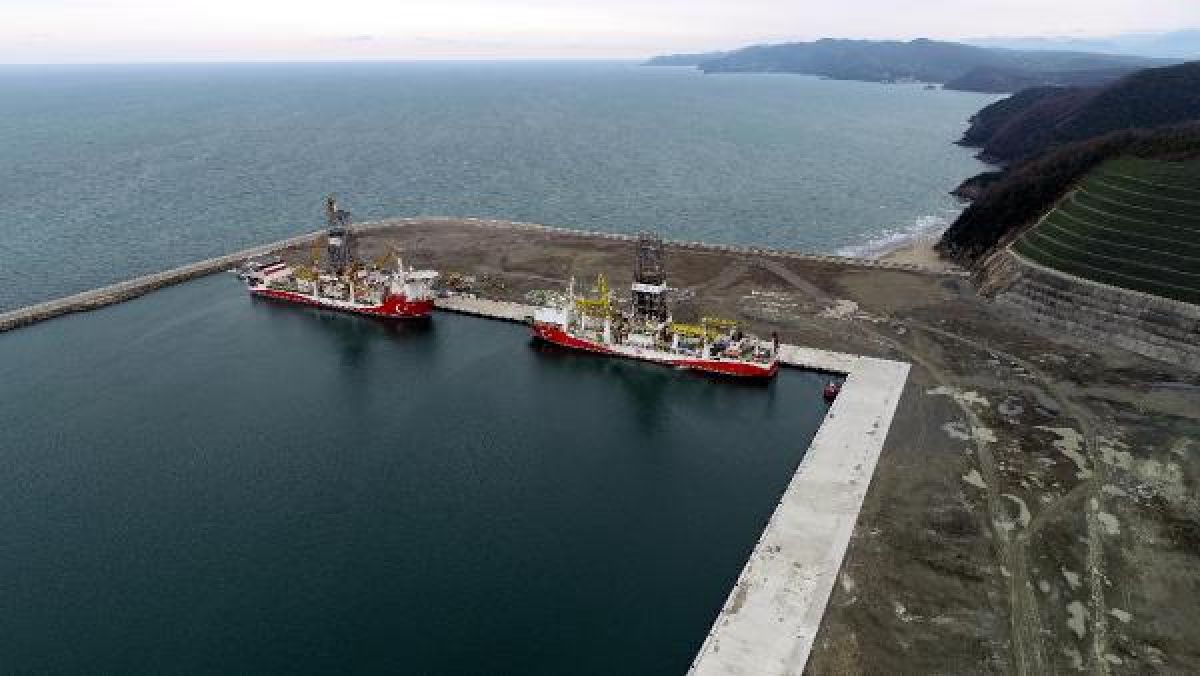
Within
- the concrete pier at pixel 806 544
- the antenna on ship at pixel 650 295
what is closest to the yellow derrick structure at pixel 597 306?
the antenna on ship at pixel 650 295

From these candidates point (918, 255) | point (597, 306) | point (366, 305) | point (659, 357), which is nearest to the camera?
point (659, 357)

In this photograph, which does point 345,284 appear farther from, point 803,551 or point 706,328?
point 803,551

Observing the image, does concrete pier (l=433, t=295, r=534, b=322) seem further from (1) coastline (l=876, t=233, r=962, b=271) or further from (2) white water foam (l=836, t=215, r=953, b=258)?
(2) white water foam (l=836, t=215, r=953, b=258)

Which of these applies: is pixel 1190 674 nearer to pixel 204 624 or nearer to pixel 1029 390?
pixel 1029 390

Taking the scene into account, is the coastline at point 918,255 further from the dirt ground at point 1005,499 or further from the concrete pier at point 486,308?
the concrete pier at point 486,308

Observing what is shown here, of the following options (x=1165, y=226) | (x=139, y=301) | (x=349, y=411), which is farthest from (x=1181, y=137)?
(x=139, y=301)

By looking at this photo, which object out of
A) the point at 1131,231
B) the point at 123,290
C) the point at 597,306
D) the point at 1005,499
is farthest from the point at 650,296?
the point at 123,290
